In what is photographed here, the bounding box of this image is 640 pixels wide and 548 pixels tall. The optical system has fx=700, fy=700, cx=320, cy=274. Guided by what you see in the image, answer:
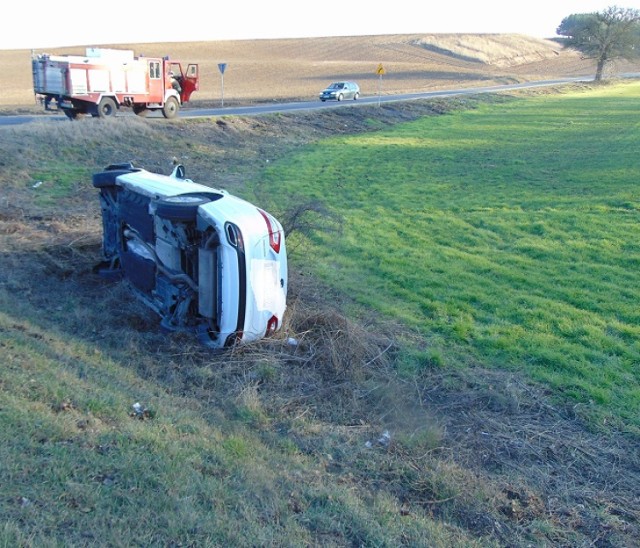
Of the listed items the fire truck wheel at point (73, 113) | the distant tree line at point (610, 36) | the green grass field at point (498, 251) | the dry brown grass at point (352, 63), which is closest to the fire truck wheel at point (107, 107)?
the fire truck wheel at point (73, 113)

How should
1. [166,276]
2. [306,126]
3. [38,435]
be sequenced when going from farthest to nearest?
1. [306,126]
2. [166,276]
3. [38,435]

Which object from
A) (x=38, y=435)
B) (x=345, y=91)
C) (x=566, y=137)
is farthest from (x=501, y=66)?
(x=38, y=435)

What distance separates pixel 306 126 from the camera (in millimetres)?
28297

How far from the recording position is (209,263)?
695 centimetres

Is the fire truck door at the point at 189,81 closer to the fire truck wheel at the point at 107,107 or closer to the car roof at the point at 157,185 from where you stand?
the fire truck wheel at the point at 107,107

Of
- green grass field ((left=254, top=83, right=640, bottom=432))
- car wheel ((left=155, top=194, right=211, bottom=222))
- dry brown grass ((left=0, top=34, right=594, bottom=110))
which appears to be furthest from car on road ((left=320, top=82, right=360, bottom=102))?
car wheel ((left=155, top=194, right=211, bottom=222))

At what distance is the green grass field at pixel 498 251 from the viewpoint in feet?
24.6

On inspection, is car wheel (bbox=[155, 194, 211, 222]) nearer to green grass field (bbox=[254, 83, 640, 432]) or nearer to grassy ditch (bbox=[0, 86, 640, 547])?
grassy ditch (bbox=[0, 86, 640, 547])

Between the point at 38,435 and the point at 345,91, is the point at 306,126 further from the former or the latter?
the point at 38,435

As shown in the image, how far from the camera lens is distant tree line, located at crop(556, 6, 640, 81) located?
70125mm

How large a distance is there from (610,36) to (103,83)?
60.2m

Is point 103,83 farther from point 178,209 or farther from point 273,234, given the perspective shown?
point 273,234

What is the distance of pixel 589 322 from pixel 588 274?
2112 millimetres

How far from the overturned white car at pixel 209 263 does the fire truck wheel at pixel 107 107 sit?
18901 mm
